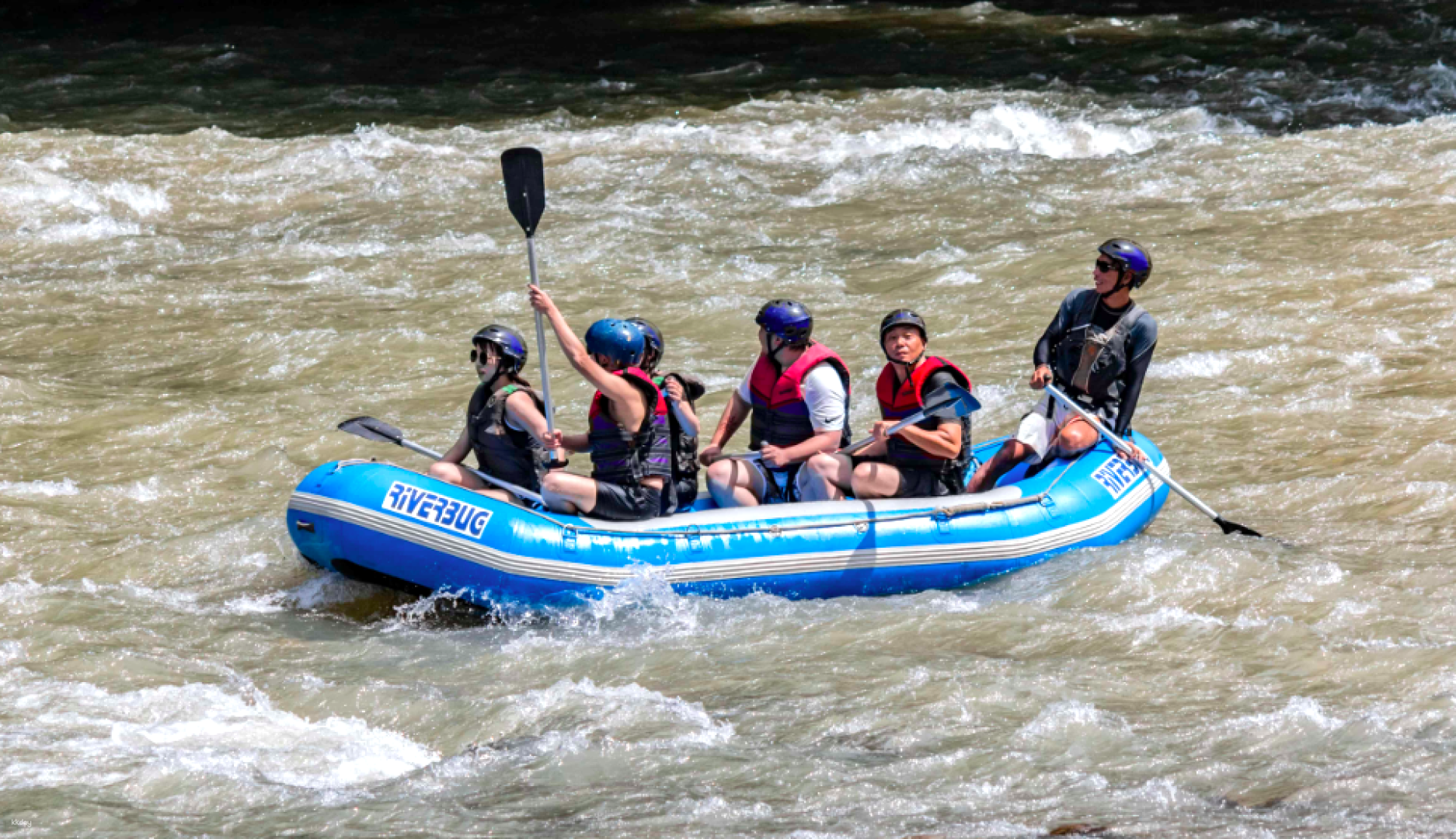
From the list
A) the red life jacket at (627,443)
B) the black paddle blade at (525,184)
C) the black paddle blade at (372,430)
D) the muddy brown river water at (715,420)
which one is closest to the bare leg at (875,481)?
the muddy brown river water at (715,420)

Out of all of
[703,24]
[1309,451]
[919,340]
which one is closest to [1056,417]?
[919,340]

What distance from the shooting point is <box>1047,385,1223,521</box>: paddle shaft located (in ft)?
21.8

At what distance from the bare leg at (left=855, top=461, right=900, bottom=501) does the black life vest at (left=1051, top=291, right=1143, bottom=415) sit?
1.09m

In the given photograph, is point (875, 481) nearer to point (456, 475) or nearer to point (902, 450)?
point (902, 450)

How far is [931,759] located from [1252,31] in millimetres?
17008

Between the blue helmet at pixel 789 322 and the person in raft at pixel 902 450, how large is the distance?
32 centimetres

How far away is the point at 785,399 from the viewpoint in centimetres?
644

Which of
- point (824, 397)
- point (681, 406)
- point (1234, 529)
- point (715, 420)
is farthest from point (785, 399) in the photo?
point (715, 420)

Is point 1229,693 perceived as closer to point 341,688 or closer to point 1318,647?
point 1318,647

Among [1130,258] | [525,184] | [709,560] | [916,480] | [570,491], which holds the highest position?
[525,184]

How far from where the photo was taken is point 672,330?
10117 mm

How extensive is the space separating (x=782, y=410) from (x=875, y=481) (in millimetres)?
473

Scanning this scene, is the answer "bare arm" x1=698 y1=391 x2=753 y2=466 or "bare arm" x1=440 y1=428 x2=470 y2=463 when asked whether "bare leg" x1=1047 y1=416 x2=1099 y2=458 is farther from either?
"bare arm" x1=440 y1=428 x2=470 y2=463

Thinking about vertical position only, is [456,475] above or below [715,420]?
above
